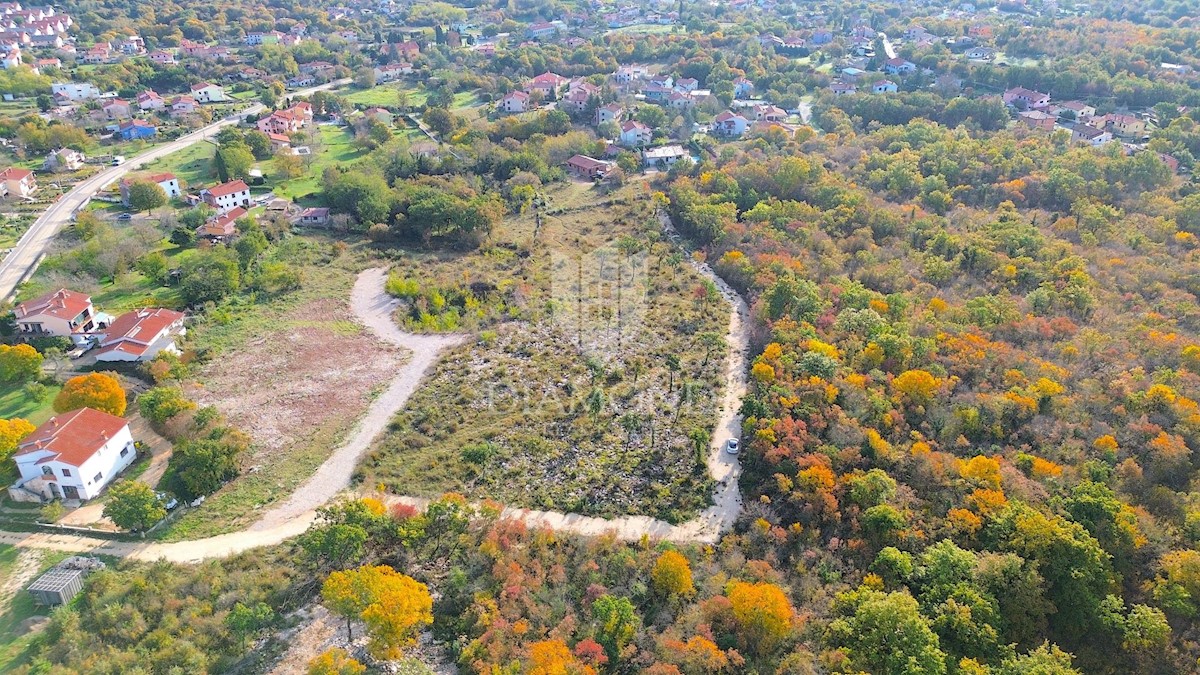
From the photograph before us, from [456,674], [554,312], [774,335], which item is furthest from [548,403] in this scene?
[456,674]

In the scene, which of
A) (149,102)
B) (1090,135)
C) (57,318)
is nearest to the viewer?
(57,318)

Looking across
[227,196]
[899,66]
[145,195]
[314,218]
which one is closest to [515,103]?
[314,218]

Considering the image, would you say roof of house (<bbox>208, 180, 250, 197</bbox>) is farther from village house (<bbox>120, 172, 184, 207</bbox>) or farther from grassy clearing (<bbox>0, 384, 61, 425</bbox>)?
grassy clearing (<bbox>0, 384, 61, 425</bbox>)

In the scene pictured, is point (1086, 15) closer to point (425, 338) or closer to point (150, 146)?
point (425, 338)

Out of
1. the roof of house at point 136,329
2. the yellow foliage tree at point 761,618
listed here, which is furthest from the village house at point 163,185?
the yellow foliage tree at point 761,618

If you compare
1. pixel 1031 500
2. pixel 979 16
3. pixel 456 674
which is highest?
pixel 979 16

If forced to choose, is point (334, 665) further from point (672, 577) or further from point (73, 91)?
point (73, 91)
